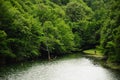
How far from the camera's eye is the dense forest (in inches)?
2817

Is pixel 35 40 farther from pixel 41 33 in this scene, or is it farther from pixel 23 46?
pixel 23 46

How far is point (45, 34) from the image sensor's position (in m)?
98.5

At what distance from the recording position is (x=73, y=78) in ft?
163

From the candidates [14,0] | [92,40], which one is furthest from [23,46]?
[92,40]

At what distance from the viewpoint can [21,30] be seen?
254 ft

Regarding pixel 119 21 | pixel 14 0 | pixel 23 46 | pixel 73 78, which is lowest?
pixel 73 78

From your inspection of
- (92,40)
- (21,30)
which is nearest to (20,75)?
(21,30)

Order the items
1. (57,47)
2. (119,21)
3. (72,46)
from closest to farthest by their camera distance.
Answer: (119,21) → (57,47) → (72,46)

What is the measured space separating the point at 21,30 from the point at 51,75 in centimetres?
→ 2789

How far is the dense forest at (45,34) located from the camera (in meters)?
71.6

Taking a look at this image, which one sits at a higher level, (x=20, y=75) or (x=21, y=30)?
(x=21, y=30)

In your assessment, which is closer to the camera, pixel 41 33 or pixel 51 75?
pixel 51 75

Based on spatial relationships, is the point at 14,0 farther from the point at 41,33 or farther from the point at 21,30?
the point at 21,30

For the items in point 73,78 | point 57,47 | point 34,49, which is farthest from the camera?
point 57,47
